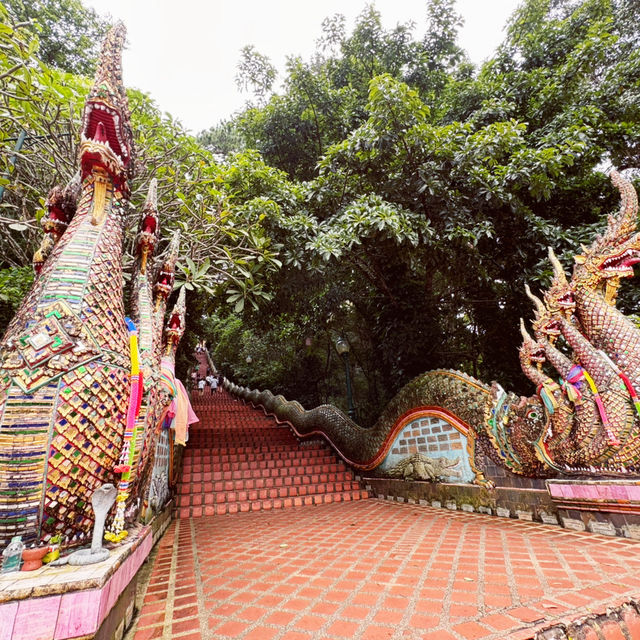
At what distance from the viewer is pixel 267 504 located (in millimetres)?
5707

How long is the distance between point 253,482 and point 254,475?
0.22 meters

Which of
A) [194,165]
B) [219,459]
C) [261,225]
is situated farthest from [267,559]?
[194,165]

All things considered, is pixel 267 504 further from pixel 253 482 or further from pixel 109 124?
pixel 109 124

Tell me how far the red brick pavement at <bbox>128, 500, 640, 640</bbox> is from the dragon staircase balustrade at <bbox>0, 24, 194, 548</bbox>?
948mm

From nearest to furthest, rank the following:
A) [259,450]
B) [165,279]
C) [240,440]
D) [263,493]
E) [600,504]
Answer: [165,279], [600,504], [263,493], [259,450], [240,440]

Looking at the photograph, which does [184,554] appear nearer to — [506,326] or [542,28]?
[506,326]

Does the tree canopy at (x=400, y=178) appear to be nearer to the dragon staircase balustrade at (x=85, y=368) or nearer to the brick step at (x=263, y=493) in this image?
the dragon staircase balustrade at (x=85, y=368)

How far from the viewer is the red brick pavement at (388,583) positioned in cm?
181

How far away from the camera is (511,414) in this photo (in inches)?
171

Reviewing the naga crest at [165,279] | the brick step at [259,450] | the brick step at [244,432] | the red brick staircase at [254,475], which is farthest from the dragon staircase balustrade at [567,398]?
the brick step at [244,432]

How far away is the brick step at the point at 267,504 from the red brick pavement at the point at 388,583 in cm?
146

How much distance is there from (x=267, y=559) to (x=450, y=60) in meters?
11.0

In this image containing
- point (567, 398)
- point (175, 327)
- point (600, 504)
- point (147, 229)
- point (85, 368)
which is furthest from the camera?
point (567, 398)

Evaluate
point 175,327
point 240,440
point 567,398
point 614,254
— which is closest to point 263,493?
point 240,440
